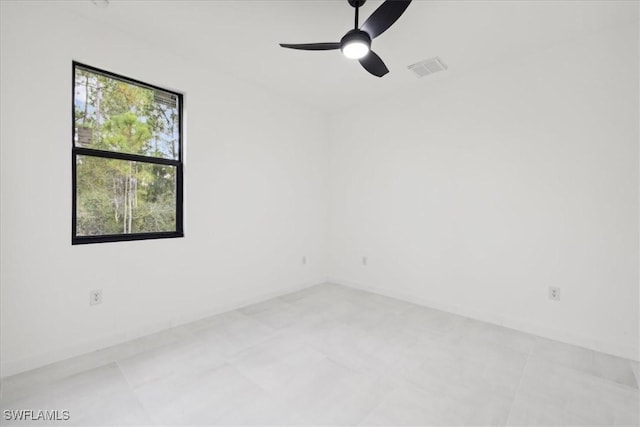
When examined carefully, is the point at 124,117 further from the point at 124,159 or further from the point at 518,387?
the point at 518,387

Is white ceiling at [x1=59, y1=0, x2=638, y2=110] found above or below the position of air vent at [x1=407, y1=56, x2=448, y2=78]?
above

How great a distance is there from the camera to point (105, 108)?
8.33ft

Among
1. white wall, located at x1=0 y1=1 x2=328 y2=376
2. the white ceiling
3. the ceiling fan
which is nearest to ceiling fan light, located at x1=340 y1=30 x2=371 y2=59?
the ceiling fan

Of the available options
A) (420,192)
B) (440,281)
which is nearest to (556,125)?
(420,192)

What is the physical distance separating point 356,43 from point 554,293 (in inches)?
109

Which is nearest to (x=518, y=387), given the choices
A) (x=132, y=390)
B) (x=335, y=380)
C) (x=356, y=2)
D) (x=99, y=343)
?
(x=335, y=380)

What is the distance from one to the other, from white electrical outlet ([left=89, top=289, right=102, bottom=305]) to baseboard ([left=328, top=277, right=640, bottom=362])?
308 cm

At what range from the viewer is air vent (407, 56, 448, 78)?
2.94 meters

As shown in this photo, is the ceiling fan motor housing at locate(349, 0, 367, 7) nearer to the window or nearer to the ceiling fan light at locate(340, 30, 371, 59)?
the ceiling fan light at locate(340, 30, 371, 59)

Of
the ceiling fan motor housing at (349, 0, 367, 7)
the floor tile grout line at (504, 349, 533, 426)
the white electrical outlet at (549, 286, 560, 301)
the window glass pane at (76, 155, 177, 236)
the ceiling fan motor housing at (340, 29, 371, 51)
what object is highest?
the ceiling fan motor housing at (349, 0, 367, 7)


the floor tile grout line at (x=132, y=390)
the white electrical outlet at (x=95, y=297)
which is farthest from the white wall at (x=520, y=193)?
the white electrical outlet at (x=95, y=297)

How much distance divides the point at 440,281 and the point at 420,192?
1.07 meters

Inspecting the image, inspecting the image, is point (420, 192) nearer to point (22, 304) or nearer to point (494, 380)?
point (494, 380)

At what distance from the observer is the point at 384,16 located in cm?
182
